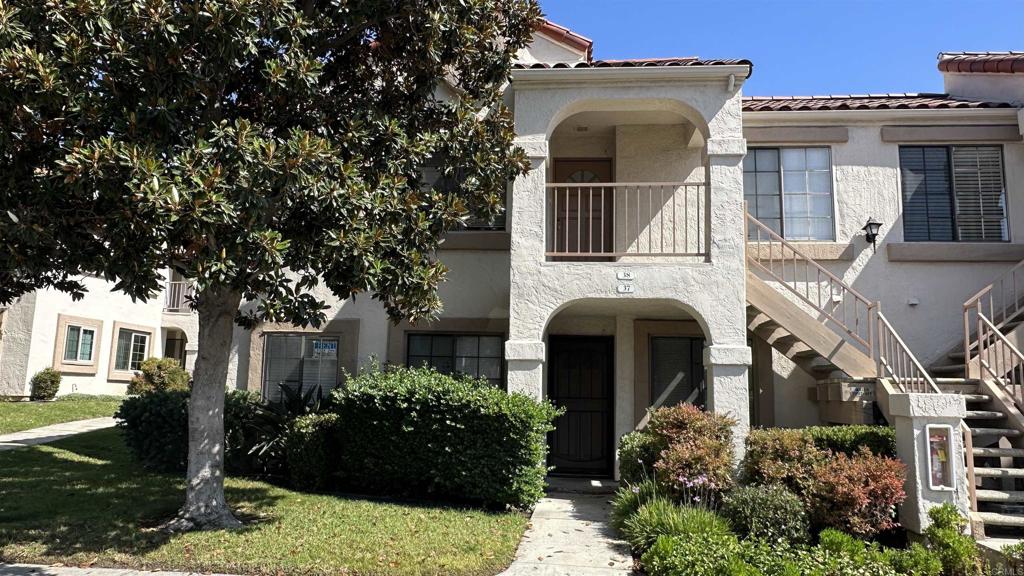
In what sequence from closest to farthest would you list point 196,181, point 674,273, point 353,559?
point 196,181 < point 353,559 < point 674,273

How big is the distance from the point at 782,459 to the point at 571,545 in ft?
9.39

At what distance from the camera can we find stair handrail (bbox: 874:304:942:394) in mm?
8289

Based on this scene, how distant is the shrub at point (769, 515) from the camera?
7.33 m

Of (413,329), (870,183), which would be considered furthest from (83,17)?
(870,183)

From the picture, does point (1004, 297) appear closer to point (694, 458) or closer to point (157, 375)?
point (694, 458)

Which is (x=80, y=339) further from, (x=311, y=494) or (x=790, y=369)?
(x=790, y=369)

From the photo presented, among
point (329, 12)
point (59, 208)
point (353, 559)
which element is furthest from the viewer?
point (329, 12)

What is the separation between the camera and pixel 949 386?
9406 millimetres

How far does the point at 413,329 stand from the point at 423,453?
3.00 metres

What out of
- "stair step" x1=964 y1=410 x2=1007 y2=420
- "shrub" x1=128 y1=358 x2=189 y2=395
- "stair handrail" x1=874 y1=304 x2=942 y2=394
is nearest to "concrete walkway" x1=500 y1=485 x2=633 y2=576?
"stair handrail" x1=874 y1=304 x2=942 y2=394

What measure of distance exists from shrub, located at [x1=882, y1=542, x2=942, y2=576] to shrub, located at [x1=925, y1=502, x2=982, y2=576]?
17cm

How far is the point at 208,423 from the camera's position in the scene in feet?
25.0

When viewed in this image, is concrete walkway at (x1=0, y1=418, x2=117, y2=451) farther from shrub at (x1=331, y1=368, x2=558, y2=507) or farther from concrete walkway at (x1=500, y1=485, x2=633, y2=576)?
concrete walkway at (x1=500, y1=485, x2=633, y2=576)

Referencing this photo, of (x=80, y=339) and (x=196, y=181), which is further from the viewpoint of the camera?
(x=80, y=339)
